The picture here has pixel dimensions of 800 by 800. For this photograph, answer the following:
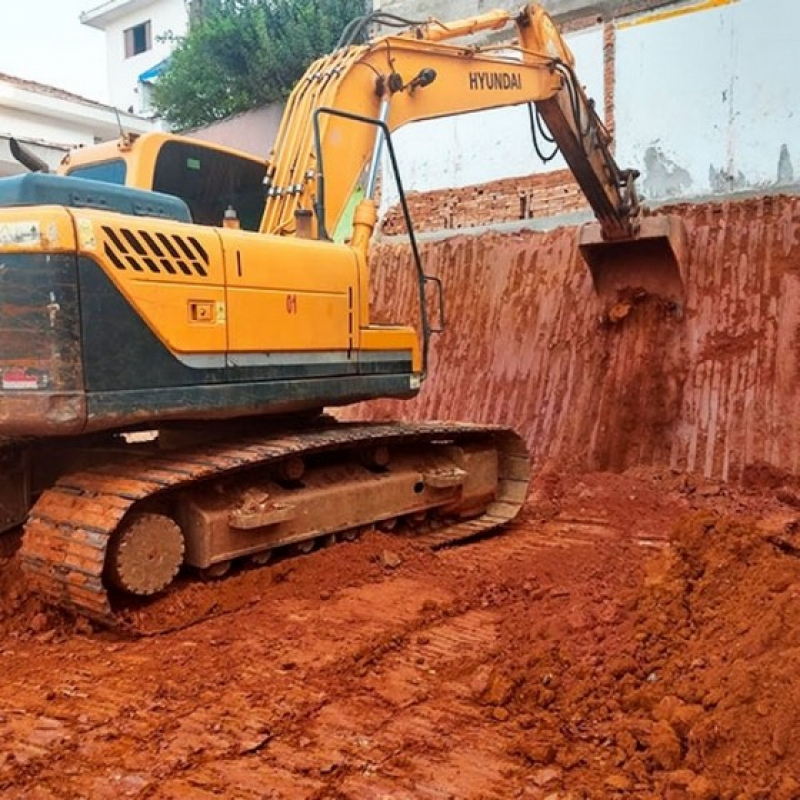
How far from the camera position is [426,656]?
3.63 m

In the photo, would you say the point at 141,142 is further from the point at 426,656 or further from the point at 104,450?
the point at 426,656

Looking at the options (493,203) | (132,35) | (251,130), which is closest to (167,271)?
(493,203)

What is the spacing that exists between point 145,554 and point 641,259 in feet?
17.0

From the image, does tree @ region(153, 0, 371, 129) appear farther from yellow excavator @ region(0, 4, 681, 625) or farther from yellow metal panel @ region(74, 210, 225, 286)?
yellow metal panel @ region(74, 210, 225, 286)

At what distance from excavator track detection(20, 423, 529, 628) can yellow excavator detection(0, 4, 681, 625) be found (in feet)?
0.04

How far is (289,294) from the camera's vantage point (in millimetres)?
4457

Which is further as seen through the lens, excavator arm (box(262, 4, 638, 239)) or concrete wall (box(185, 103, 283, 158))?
concrete wall (box(185, 103, 283, 158))

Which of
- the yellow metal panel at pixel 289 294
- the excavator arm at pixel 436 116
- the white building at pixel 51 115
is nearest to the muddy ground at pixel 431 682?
the yellow metal panel at pixel 289 294

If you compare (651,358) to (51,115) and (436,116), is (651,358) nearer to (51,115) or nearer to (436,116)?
(436,116)

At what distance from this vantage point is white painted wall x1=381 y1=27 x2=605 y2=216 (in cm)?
1030

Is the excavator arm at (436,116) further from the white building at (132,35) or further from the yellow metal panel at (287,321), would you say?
the white building at (132,35)

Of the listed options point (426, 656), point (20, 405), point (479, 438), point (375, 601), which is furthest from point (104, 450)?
point (479, 438)

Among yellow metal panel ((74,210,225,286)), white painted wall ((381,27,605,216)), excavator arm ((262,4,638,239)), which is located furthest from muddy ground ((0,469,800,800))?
white painted wall ((381,27,605,216))

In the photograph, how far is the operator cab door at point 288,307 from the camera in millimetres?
4242
